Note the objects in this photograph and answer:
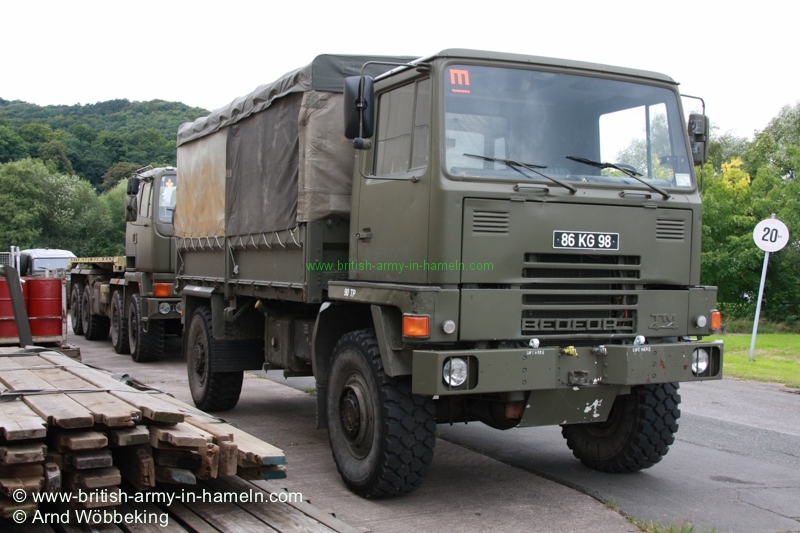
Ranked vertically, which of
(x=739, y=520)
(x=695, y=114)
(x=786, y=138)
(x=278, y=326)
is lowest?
(x=739, y=520)

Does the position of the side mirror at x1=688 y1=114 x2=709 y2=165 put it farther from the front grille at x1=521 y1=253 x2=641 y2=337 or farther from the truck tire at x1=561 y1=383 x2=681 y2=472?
the truck tire at x1=561 y1=383 x2=681 y2=472

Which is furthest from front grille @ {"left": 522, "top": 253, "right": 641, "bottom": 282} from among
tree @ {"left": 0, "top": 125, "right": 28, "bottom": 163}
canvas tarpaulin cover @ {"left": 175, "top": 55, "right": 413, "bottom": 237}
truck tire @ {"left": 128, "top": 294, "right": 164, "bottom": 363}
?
tree @ {"left": 0, "top": 125, "right": 28, "bottom": 163}

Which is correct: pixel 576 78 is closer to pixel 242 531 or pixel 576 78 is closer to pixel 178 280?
pixel 242 531

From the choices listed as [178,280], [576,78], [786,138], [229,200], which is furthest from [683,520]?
[786,138]

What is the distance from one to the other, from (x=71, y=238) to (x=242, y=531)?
60.6 meters

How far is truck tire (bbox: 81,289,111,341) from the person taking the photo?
740 inches

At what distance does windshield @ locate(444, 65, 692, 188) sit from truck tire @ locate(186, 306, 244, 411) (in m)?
4.47

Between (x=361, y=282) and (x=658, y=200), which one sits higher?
(x=658, y=200)

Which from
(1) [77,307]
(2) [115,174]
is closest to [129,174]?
(2) [115,174]

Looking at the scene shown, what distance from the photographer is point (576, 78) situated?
6070mm

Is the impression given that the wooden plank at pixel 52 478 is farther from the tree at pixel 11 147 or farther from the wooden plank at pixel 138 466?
the tree at pixel 11 147

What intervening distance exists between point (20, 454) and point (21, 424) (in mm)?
225

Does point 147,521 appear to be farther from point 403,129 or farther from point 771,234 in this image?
point 771,234

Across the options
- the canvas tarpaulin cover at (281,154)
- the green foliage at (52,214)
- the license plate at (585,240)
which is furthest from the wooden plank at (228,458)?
the green foliage at (52,214)
